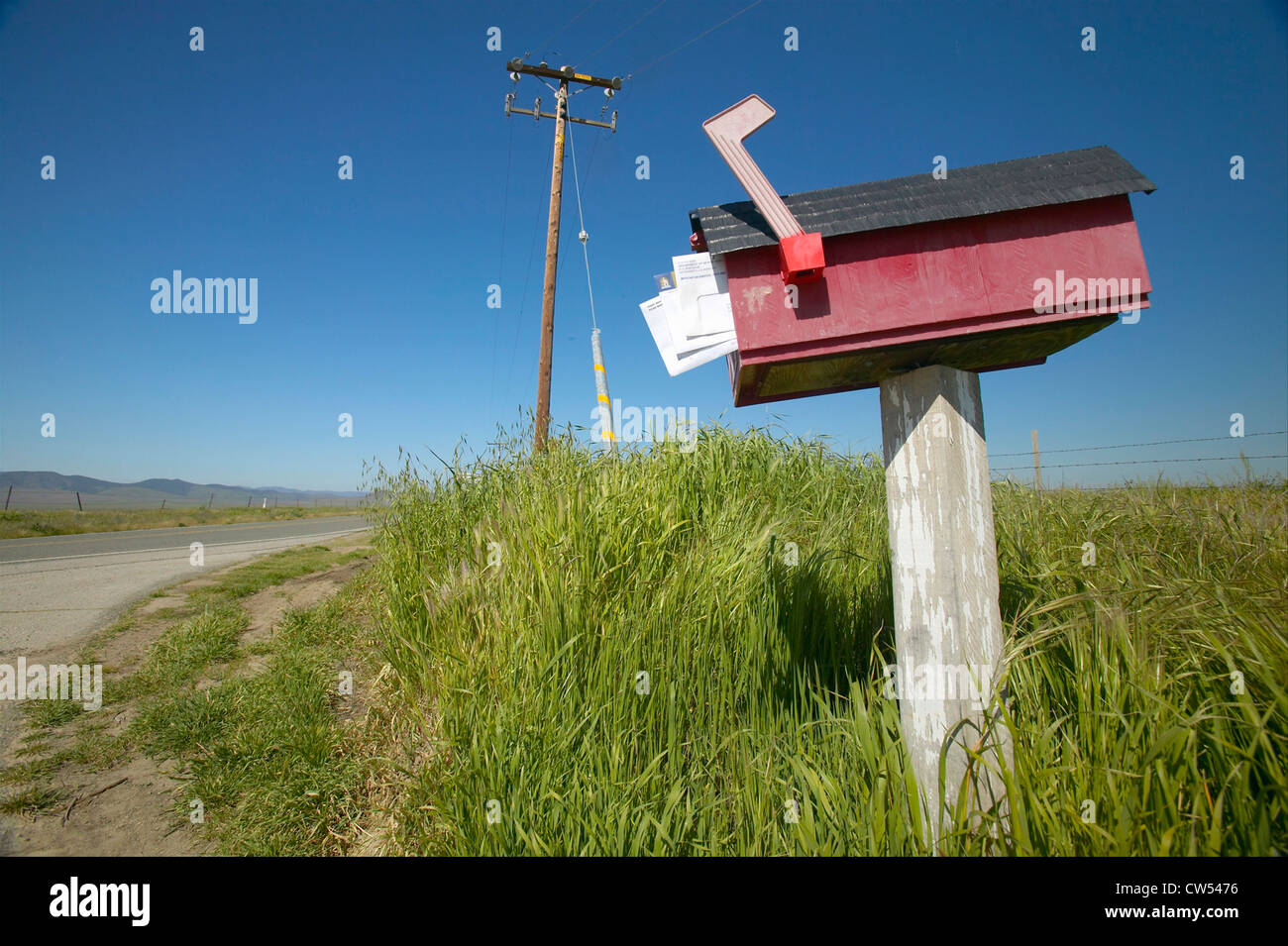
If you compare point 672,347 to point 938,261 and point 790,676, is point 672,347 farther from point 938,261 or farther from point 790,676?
point 790,676

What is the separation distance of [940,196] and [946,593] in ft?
4.02

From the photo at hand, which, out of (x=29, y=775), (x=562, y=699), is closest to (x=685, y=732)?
(x=562, y=699)

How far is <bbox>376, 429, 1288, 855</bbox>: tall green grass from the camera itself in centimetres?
159

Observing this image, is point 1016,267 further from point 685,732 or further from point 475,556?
point 475,556

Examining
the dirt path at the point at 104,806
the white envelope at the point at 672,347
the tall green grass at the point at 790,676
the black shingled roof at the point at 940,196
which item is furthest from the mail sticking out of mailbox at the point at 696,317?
the dirt path at the point at 104,806

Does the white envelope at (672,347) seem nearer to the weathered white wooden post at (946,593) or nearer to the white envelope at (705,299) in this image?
the white envelope at (705,299)

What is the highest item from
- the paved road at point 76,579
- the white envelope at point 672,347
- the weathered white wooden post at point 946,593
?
the white envelope at point 672,347

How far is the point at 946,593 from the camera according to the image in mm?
1757

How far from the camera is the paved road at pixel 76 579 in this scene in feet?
20.1

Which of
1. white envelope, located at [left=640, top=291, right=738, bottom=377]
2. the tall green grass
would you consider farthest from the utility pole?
white envelope, located at [left=640, top=291, right=738, bottom=377]

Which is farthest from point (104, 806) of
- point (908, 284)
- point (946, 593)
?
point (908, 284)

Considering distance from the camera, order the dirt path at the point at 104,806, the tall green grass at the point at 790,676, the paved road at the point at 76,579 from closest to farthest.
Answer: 1. the tall green grass at the point at 790,676
2. the dirt path at the point at 104,806
3. the paved road at the point at 76,579

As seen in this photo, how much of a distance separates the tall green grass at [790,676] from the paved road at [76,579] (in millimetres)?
4796
